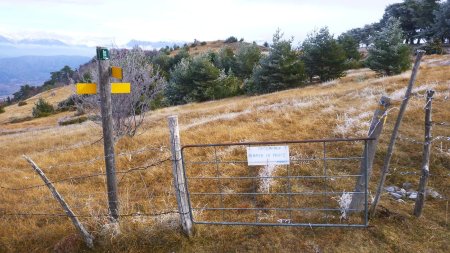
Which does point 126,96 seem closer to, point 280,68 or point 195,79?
point 280,68

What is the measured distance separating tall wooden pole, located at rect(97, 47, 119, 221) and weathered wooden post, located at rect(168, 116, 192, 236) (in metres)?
1.08

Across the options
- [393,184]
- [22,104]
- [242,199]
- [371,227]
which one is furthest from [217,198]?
[22,104]

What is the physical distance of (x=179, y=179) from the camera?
490cm

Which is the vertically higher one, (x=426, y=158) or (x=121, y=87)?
(x=121, y=87)

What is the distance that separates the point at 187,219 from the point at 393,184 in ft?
13.4

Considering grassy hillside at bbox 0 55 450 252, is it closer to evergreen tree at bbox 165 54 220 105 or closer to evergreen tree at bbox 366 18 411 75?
evergreen tree at bbox 366 18 411 75

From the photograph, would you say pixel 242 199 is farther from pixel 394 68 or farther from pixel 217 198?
pixel 394 68

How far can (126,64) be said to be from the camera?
489 inches

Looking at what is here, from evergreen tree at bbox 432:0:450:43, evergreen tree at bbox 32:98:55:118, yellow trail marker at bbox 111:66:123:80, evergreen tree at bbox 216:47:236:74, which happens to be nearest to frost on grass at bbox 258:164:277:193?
yellow trail marker at bbox 111:66:123:80

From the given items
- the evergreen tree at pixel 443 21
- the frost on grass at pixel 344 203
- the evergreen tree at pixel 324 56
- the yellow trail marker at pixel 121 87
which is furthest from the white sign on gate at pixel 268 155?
the evergreen tree at pixel 443 21

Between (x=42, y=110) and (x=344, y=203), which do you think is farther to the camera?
(x=42, y=110)

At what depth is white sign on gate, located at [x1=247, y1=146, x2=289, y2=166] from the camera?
486cm

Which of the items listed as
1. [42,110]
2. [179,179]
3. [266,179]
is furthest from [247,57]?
[179,179]

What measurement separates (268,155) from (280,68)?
23.5 metres
